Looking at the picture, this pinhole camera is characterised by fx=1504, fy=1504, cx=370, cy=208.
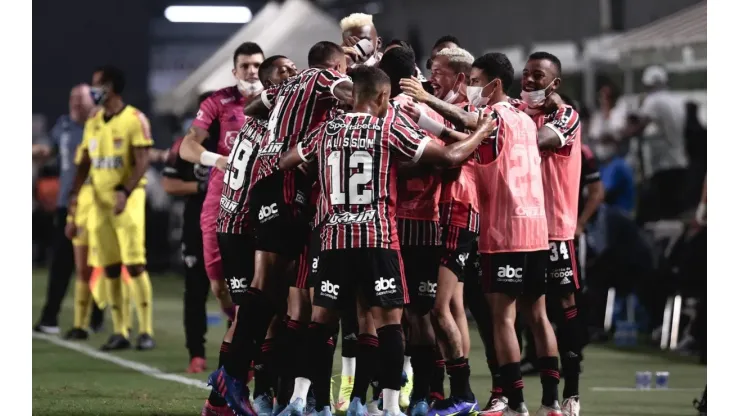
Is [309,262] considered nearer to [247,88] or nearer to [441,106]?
[441,106]

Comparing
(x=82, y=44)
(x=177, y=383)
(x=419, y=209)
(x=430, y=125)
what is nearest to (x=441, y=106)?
(x=430, y=125)

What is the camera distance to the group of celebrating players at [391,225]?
789 centimetres

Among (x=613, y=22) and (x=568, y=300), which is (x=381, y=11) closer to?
(x=613, y=22)

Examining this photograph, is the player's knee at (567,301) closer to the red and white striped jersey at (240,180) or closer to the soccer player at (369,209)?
the soccer player at (369,209)

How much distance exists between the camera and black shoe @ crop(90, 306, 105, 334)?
50.2ft

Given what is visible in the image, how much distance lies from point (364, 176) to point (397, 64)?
0.92m

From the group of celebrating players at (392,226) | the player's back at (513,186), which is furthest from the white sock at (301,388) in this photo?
the player's back at (513,186)

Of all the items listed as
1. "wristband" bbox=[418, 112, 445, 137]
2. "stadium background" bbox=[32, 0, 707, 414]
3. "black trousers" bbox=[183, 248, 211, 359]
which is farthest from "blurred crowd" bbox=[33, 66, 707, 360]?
"wristband" bbox=[418, 112, 445, 137]

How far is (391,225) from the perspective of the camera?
7914 millimetres

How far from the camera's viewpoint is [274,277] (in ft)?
28.0

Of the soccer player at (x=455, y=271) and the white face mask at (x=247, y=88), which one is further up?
the white face mask at (x=247, y=88)

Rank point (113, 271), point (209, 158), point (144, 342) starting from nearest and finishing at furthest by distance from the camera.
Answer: point (209, 158) < point (144, 342) < point (113, 271)

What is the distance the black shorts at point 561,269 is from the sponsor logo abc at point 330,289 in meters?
1.64

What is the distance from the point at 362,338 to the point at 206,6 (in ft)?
118
